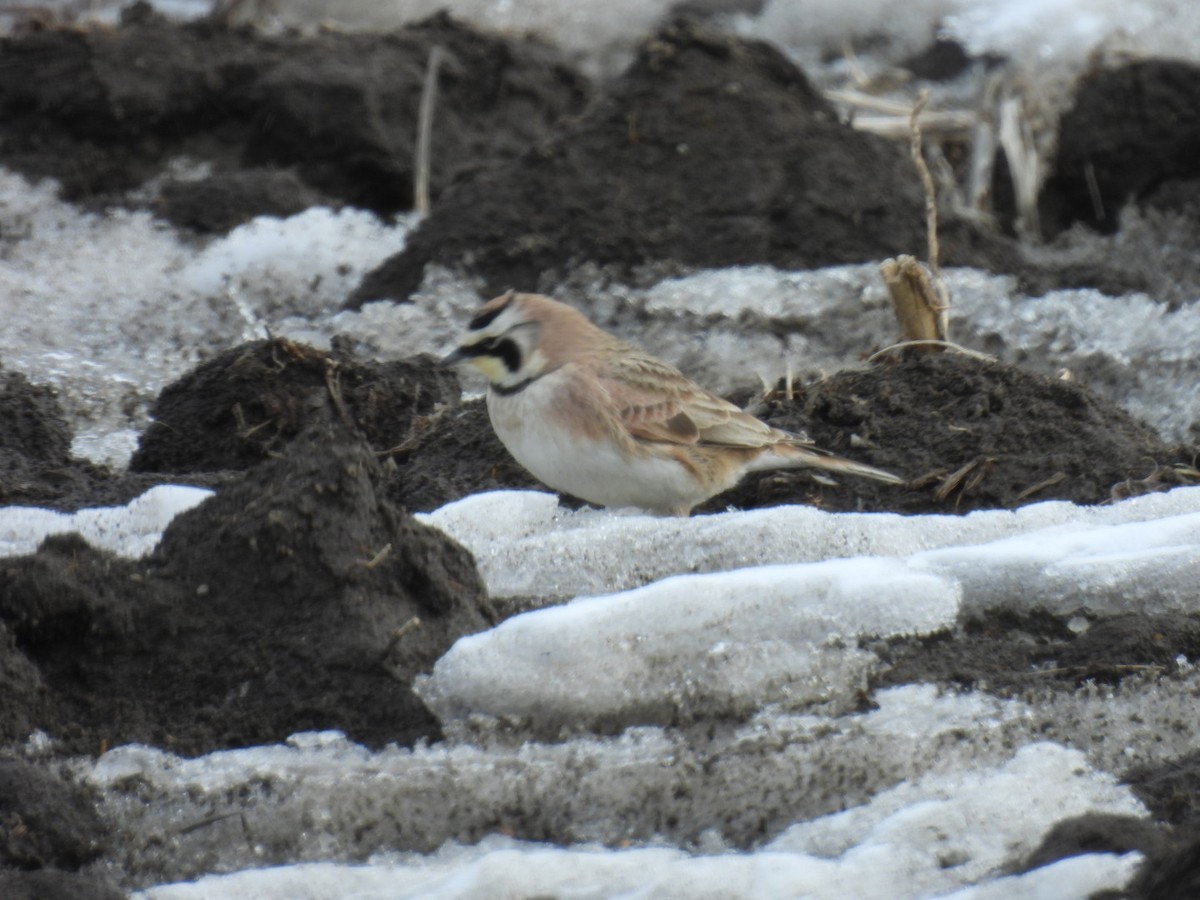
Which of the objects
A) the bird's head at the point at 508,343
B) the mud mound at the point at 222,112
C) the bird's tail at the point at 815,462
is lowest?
the mud mound at the point at 222,112

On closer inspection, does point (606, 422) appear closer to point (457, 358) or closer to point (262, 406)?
point (457, 358)

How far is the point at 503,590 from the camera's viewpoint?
4.95m

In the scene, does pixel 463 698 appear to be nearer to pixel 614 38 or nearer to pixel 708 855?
pixel 708 855

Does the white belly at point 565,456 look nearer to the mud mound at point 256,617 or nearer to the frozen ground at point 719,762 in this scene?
the frozen ground at point 719,762

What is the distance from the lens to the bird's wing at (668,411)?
20.3 ft

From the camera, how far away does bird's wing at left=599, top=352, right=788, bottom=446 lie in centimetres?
620

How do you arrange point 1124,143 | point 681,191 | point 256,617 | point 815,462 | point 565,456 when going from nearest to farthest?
point 256,617 < point 565,456 < point 815,462 < point 681,191 < point 1124,143

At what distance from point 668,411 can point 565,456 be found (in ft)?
1.78

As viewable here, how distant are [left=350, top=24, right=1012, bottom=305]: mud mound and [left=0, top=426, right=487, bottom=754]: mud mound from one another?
4.16 m

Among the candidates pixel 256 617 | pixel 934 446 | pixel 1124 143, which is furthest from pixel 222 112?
pixel 256 617

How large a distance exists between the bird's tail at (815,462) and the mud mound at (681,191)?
253 cm

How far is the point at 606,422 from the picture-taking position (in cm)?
605

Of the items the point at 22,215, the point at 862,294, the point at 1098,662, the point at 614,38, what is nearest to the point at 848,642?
the point at 1098,662

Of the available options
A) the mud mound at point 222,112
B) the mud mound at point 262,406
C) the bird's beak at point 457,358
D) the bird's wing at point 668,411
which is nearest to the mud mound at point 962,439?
the bird's wing at point 668,411
